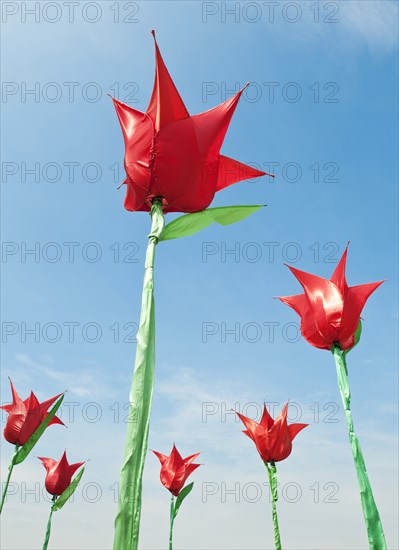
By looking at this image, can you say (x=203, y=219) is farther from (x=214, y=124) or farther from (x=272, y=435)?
(x=272, y=435)

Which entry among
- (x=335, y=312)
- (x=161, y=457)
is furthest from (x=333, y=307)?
(x=161, y=457)

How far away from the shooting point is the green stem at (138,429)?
132cm

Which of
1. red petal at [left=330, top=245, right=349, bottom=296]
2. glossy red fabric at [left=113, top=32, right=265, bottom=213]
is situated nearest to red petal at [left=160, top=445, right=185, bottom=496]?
red petal at [left=330, top=245, right=349, bottom=296]

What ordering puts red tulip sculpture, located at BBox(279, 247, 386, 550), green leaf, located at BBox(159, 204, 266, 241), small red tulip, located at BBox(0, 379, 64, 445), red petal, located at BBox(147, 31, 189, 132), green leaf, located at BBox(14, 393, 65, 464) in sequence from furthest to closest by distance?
1. small red tulip, located at BBox(0, 379, 64, 445)
2. green leaf, located at BBox(14, 393, 65, 464)
3. red tulip sculpture, located at BBox(279, 247, 386, 550)
4. red petal, located at BBox(147, 31, 189, 132)
5. green leaf, located at BBox(159, 204, 266, 241)

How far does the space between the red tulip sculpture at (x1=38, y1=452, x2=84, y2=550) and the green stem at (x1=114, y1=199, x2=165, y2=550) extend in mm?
5068

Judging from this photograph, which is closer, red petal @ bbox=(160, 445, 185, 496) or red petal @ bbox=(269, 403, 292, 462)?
red petal @ bbox=(269, 403, 292, 462)

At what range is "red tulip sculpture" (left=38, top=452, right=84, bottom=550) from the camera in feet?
18.8

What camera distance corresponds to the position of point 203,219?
2.01 meters

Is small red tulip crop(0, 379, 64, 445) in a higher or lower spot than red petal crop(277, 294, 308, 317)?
lower

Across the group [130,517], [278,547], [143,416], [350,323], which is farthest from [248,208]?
[278,547]

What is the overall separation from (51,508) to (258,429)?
2.77 meters

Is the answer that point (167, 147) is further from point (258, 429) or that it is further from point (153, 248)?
point (258, 429)

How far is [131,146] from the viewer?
2.05 meters

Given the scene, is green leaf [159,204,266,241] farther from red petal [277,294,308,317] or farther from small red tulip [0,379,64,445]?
small red tulip [0,379,64,445]
